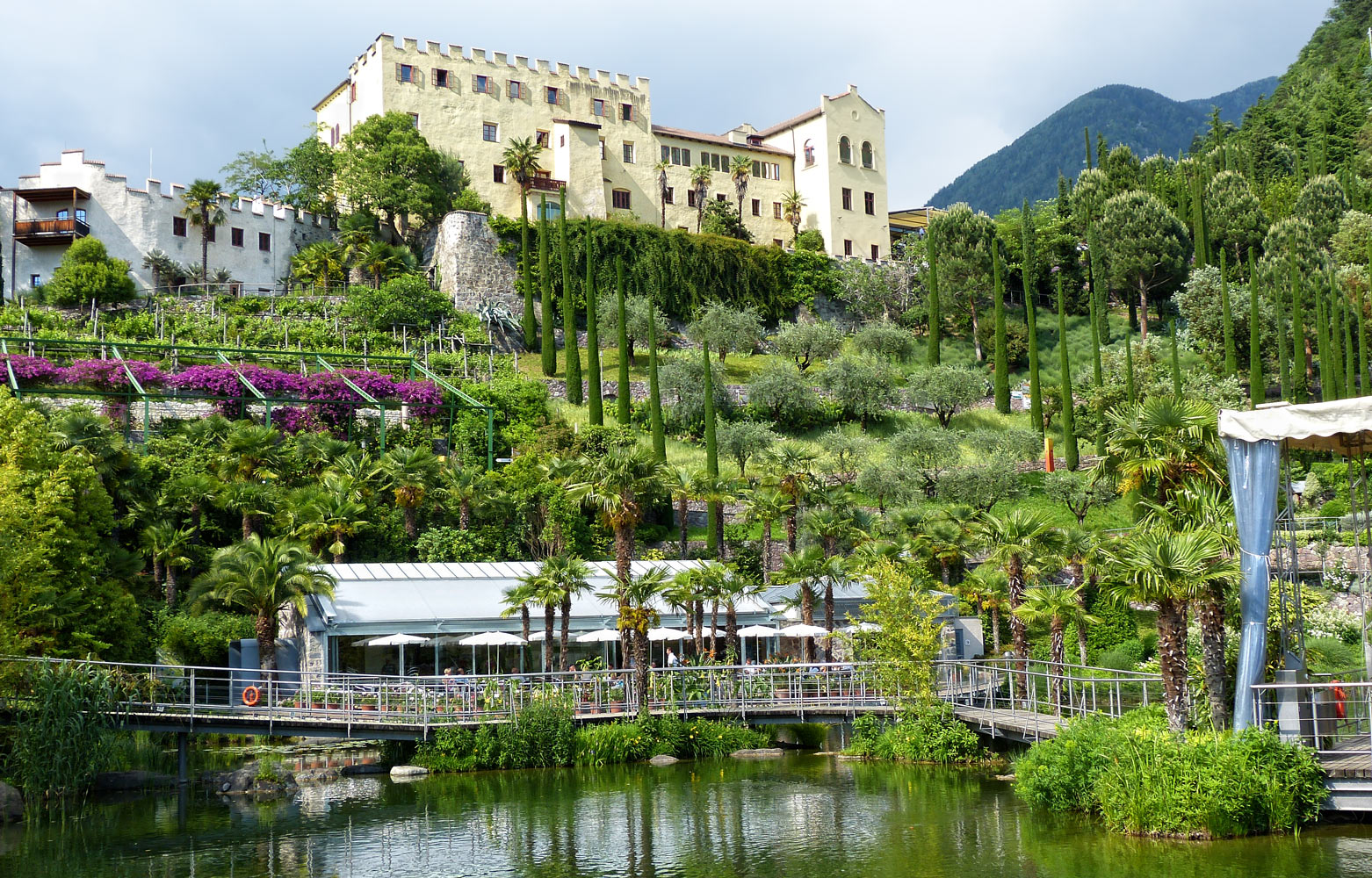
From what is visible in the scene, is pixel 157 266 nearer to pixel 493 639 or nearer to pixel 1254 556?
pixel 493 639

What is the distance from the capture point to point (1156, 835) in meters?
16.5

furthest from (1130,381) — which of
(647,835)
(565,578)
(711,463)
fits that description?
(647,835)

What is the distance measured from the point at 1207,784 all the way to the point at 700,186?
6472cm

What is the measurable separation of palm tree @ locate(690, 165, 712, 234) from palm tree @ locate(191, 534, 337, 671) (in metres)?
49.7

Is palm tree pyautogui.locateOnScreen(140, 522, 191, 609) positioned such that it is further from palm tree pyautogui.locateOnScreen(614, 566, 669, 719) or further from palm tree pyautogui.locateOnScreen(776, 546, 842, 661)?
palm tree pyautogui.locateOnScreen(776, 546, 842, 661)

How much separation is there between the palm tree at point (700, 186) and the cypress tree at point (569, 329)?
49.3ft

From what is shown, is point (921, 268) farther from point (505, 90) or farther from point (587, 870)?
point (587, 870)

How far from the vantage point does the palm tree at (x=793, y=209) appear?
7875 centimetres

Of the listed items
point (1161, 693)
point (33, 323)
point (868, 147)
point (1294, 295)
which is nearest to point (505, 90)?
point (868, 147)

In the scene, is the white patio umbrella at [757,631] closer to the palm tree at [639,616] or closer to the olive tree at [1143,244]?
the palm tree at [639,616]

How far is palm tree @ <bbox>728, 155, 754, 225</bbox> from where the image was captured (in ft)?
254

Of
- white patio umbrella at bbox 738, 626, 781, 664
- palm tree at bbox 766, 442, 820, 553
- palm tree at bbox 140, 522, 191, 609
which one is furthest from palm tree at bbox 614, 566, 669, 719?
palm tree at bbox 140, 522, 191, 609

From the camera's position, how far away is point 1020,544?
102ft

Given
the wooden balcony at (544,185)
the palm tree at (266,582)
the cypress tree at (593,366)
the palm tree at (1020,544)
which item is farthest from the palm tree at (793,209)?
the palm tree at (266,582)
